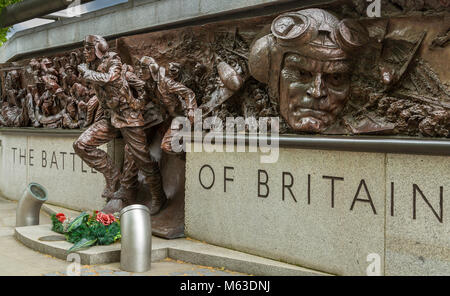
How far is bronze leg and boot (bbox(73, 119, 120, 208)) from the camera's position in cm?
823

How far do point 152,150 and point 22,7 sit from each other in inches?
293

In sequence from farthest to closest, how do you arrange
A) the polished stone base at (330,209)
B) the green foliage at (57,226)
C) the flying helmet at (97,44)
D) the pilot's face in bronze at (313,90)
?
the flying helmet at (97,44) < the green foliage at (57,226) < the pilot's face in bronze at (313,90) < the polished stone base at (330,209)

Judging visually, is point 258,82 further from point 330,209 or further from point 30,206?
point 30,206

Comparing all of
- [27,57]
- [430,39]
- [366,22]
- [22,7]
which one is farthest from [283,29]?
[22,7]

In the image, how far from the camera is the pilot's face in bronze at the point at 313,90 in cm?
585

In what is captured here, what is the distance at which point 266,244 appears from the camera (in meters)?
6.32

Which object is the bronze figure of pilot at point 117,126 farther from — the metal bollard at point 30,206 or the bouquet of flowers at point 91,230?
the bouquet of flowers at point 91,230

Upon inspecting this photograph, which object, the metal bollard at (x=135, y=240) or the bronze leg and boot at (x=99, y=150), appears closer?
the metal bollard at (x=135, y=240)

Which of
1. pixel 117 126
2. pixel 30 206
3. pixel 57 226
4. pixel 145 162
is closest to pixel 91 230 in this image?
pixel 57 226

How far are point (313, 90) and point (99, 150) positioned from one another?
3.97 meters

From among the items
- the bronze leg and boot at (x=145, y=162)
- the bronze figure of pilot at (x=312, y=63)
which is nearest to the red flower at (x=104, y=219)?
the bronze leg and boot at (x=145, y=162)

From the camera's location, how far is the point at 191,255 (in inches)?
261

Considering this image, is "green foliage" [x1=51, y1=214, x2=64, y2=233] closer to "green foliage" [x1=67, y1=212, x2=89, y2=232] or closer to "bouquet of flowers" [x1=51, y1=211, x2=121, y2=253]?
"bouquet of flowers" [x1=51, y1=211, x2=121, y2=253]

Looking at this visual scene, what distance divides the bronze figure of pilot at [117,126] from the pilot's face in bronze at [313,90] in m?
2.61
